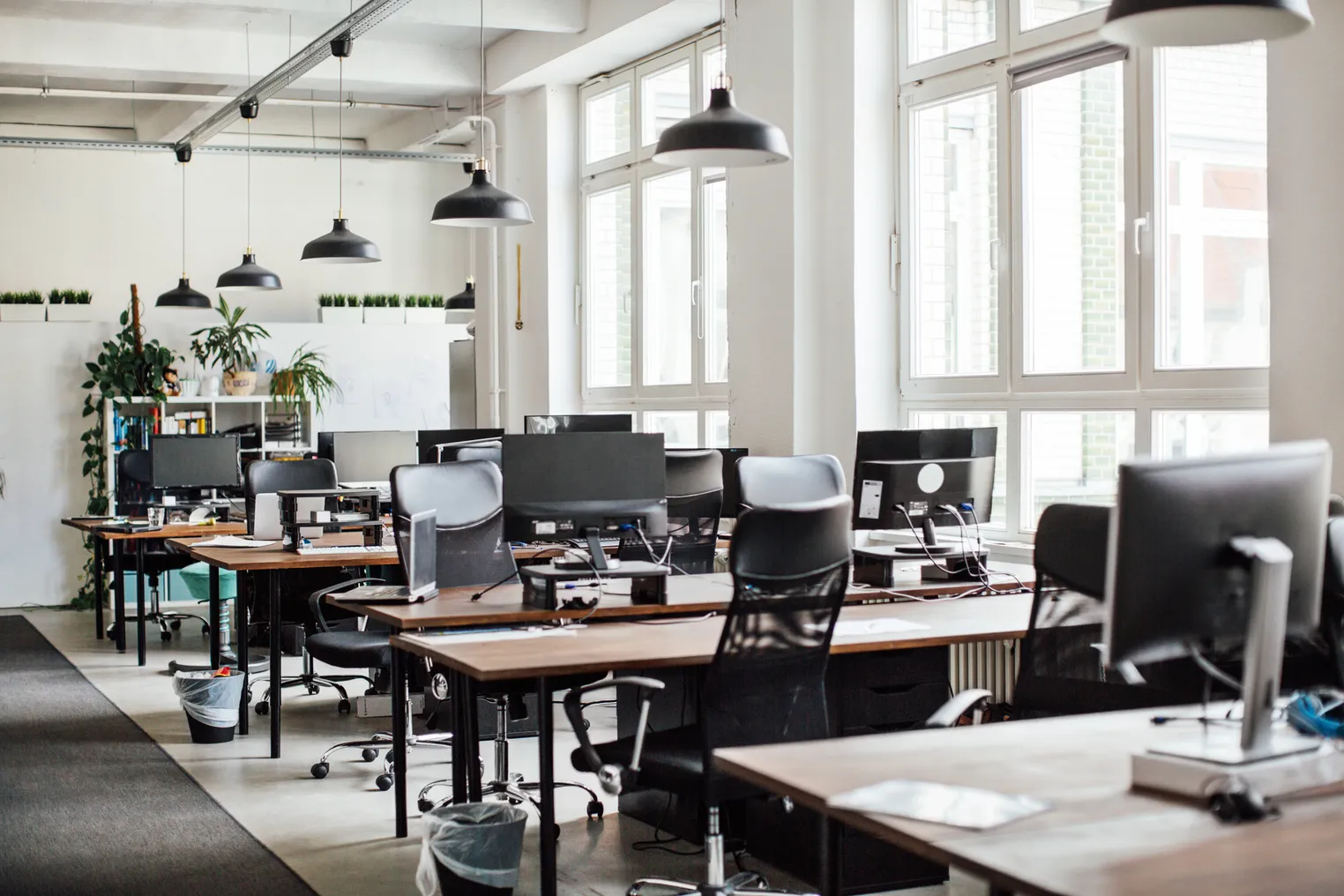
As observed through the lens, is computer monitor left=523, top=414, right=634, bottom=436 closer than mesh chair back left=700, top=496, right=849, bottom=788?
No

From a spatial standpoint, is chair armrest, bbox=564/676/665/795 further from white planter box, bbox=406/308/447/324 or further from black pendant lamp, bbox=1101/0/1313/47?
white planter box, bbox=406/308/447/324

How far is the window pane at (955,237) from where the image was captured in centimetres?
668

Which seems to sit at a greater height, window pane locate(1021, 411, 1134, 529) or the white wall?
the white wall

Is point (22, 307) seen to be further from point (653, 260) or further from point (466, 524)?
point (466, 524)

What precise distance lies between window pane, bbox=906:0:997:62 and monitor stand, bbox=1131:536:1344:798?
4852 mm

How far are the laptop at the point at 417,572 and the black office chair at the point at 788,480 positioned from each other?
129 cm

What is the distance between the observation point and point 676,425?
9.36 m

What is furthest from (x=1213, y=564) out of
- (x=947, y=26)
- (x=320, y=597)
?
(x=947, y=26)

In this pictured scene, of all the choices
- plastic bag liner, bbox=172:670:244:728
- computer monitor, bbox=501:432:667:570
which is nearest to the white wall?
computer monitor, bbox=501:432:667:570

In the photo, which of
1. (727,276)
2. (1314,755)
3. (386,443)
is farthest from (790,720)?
(386,443)

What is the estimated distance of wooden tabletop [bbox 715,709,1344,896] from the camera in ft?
6.13

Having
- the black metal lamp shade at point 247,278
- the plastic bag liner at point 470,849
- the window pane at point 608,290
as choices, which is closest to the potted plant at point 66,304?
the black metal lamp shade at point 247,278

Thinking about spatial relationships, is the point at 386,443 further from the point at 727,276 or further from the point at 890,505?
the point at 890,505

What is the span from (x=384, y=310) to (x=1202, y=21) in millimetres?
10333
